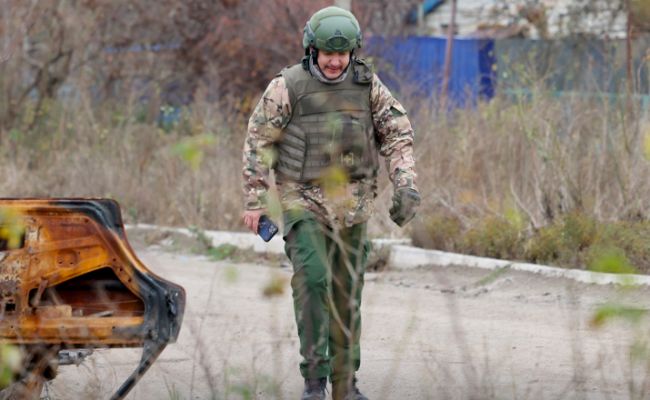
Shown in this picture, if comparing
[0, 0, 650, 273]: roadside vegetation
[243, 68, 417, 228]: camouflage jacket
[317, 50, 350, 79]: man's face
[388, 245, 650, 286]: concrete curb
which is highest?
[317, 50, 350, 79]: man's face

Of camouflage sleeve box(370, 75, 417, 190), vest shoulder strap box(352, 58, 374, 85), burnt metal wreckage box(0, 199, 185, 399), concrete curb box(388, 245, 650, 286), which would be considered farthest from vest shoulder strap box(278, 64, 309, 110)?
concrete curb box(388, 245, 650, 286)

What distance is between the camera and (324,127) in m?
6.18

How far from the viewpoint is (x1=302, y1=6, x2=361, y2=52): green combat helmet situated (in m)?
6.06

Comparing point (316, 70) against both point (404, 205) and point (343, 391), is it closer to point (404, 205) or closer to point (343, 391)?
point (404, 205)

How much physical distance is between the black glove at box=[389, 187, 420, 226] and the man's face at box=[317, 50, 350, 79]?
58 centimetres

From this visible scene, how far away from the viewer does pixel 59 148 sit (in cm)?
1716

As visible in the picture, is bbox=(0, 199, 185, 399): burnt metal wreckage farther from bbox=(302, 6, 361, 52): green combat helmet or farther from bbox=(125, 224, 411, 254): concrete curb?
bbox=(125, 224, 411, 254): concrete curb

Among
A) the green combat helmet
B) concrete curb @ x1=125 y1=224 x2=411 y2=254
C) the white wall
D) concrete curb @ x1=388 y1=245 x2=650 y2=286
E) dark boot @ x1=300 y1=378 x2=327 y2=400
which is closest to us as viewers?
the green combat helmet

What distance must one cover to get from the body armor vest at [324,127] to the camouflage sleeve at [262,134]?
0.04m

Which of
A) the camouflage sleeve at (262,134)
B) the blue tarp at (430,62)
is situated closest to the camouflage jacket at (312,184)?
the camouflage sleeve at (262,134)

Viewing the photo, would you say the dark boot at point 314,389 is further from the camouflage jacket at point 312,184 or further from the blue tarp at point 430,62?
the blue tarp at point 430,62

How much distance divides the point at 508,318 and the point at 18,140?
31.5 ft

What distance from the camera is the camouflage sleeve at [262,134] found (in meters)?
6.18

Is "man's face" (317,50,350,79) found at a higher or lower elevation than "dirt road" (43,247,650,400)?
higher
